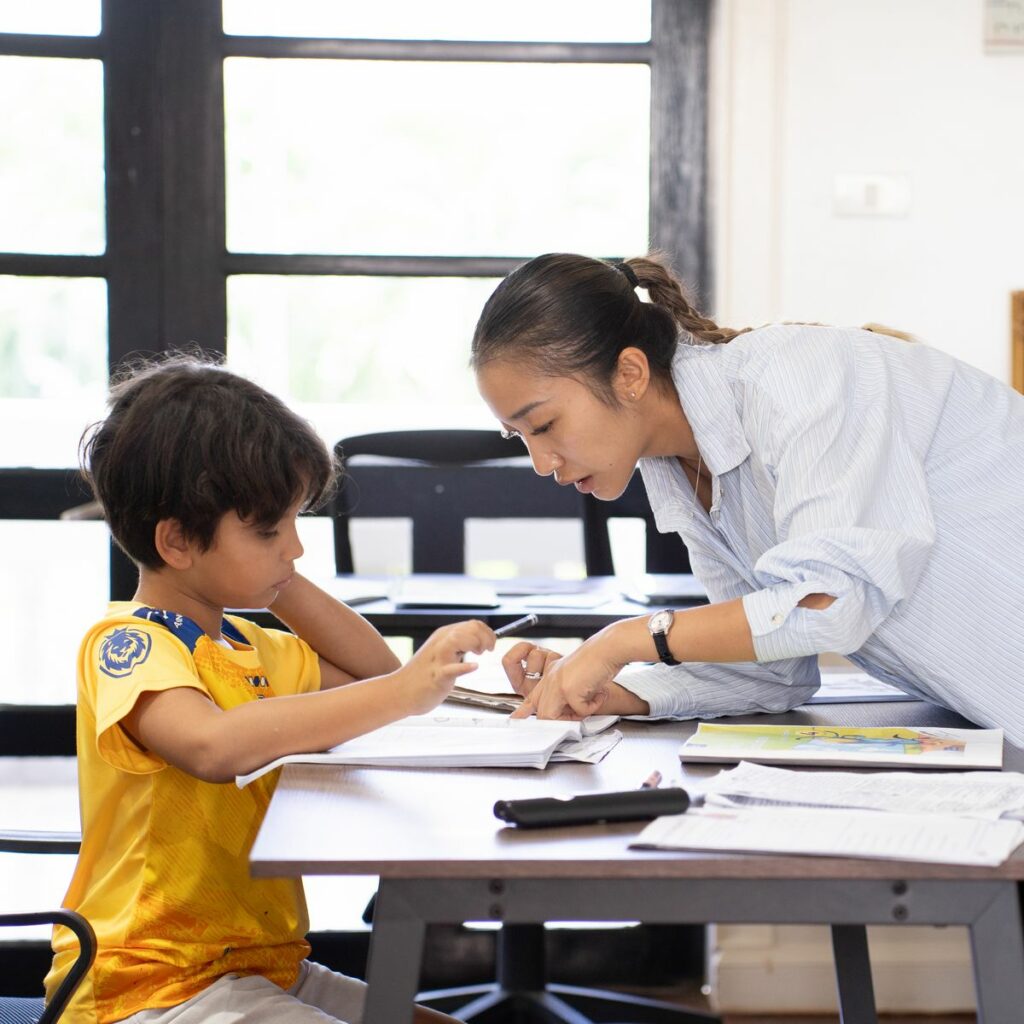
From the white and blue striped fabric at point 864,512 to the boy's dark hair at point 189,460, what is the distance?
425mm

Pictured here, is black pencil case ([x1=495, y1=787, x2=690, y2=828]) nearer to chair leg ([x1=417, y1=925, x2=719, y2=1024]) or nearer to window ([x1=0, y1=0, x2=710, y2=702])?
chair leg ([x1=417, y1=925, x2=719, y2=1024])

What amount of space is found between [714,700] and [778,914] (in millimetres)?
559

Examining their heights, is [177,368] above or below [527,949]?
above

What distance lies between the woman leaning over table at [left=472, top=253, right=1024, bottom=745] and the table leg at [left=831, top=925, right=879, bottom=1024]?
0.93 ft

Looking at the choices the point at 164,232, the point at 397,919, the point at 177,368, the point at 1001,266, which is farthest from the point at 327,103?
the point at 397,919

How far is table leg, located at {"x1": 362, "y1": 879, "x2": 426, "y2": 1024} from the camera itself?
0.86 meters

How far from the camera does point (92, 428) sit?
4.35 feet

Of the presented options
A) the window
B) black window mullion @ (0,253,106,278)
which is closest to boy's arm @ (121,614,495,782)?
the window

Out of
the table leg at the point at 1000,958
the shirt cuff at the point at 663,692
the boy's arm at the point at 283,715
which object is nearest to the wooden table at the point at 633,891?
the table leg at the point at 1000,958

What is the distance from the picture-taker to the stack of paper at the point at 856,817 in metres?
0.86

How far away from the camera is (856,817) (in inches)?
36.8

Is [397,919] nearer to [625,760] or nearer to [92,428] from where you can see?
[625,760]

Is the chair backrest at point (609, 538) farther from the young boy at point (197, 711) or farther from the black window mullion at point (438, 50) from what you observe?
the young boy at point (197, 711)

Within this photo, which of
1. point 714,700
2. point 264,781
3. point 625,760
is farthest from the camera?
point 714,700
